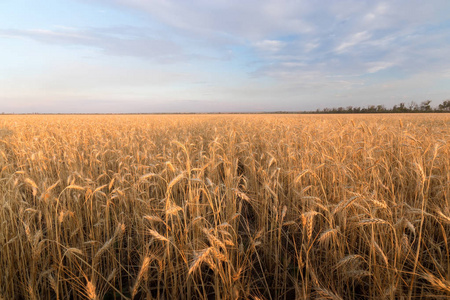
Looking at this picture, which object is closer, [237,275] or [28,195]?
[237,275]

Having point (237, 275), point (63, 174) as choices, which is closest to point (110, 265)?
point (237, 275)

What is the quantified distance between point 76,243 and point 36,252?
28.2 inches

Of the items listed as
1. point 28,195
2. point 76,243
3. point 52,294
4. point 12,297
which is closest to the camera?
point 12,297

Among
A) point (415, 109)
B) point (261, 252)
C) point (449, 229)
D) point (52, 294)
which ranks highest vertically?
point (415, 109)

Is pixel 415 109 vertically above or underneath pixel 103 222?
above

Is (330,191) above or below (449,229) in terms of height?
above

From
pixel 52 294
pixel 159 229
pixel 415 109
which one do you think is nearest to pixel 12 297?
pixel 52 294

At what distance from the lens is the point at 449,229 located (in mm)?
2336

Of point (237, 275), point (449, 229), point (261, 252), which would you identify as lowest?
point (261, 252)

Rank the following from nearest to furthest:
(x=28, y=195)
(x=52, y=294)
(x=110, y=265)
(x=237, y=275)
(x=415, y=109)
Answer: (x=237, y=275) → (x=52, y=294) → (x=110, y=265) → (x=28, y=195) → (x=415, y=109)

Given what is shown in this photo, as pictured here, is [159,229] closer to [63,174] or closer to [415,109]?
[63,174]

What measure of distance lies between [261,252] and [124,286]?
1.31 m

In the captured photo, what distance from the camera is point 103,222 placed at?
7.82 feet

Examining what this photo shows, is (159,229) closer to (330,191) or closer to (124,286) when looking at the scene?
(124,286)
